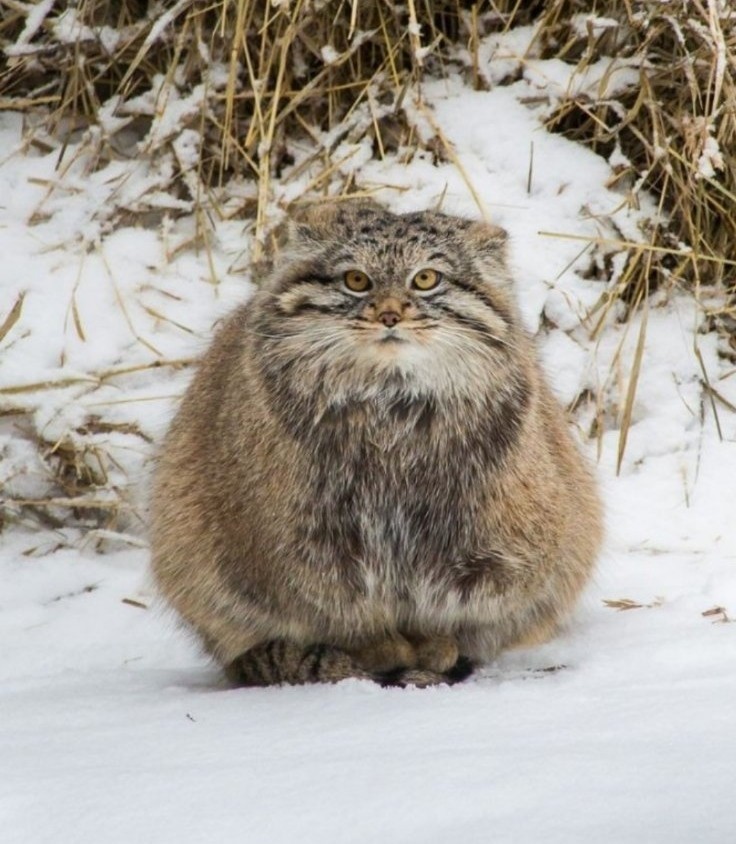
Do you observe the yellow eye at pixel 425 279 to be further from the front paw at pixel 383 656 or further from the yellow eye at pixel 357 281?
the front paw at pixel 383 656

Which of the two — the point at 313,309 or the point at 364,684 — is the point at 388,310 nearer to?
the point at 313,309

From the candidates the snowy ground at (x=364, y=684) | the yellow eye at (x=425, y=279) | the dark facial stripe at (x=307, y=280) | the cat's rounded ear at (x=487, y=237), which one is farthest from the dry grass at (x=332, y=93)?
the yellow eye at (x=425, y=279)

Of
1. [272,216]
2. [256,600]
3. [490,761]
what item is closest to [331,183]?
[272,216]

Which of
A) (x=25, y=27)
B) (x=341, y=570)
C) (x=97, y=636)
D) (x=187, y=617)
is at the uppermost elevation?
(x=25, y=27)

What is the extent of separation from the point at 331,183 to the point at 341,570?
251 centimetres

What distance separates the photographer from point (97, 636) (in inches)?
192

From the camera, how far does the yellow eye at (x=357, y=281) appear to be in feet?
11.9

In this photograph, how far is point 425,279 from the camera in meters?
3.66

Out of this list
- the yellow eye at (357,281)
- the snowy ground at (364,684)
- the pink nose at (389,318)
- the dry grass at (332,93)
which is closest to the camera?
the snowy ground at (364,684)

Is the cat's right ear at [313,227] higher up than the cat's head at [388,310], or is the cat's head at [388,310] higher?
the cat's right ear at [313,227]

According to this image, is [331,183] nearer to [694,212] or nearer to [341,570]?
[694,212]

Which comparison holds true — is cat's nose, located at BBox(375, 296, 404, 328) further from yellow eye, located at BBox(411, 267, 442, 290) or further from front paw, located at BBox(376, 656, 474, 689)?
front paw, located at BBox(376, 656, 474, 689)

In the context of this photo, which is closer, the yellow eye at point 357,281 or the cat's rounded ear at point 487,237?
the yellow eye at point 357,281

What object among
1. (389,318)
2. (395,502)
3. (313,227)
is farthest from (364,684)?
(313,227)
